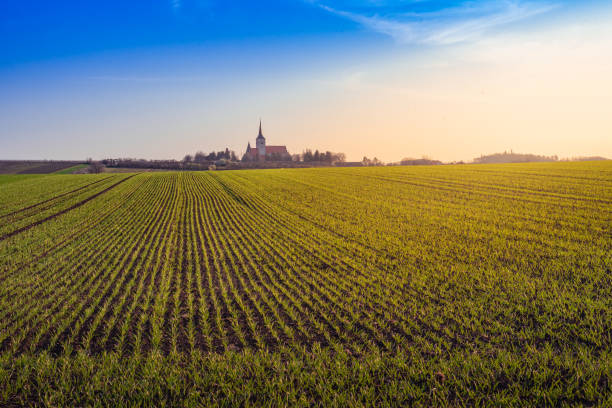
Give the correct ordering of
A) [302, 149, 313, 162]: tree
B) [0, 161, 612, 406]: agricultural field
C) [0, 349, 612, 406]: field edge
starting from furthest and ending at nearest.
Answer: [302, 149, 313, 162]: tree
[0, 161, 612, 406]: agricultural field
[0, 349, 612, 406]: field edge

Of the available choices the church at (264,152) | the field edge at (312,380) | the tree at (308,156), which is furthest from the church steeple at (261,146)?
the field edge at (312,380)

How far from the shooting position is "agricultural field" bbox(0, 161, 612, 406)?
483cm

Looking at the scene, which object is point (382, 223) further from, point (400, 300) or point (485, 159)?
point (485, 159)

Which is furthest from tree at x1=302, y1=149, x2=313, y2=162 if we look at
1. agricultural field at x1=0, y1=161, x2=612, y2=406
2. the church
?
agricultural field at x1=0, y1=161, x2=612, y2=406

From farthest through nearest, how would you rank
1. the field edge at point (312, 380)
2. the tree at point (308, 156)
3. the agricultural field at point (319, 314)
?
the tree at point (308, 156) < the agricultural field at point (319, 314) < the field edge at point (312, 380)

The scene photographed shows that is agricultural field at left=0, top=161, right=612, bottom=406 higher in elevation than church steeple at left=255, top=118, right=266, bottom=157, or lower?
lower

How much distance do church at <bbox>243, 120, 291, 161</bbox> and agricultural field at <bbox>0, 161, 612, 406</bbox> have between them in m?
150

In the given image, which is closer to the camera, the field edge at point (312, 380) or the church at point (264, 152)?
the field edge at point (312, 380)

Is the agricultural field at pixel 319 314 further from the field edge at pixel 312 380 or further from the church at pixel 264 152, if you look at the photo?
the church at pixel 264 152

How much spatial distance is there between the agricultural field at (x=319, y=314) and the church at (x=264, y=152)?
5888 inches

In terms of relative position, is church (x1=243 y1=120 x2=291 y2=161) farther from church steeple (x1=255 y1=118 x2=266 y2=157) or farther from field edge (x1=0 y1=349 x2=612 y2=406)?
field edge (x1=0 y1=349 x2=612 y2=406)

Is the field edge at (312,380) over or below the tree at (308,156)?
below

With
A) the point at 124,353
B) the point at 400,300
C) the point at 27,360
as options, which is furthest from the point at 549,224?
the point at 27,360

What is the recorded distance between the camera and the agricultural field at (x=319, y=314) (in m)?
4.83
